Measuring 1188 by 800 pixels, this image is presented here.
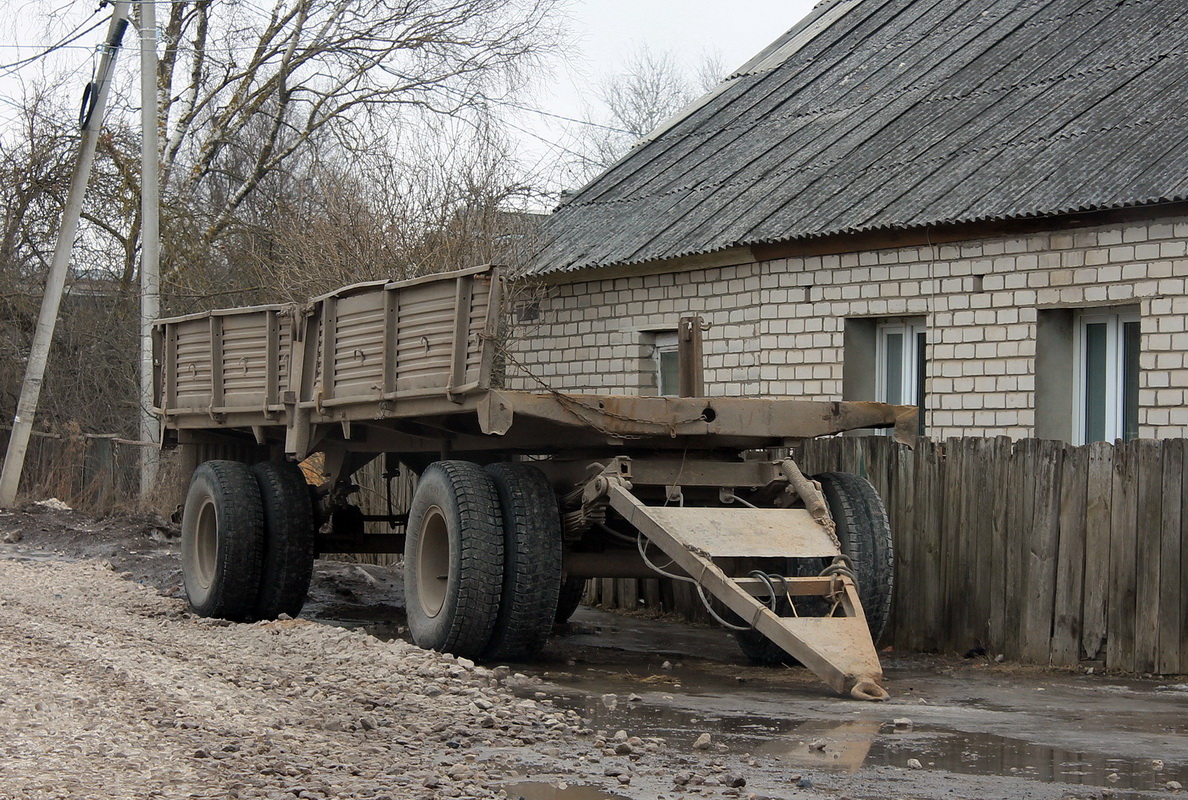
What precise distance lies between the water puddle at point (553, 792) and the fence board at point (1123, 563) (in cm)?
467

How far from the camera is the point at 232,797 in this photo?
494 centimetres

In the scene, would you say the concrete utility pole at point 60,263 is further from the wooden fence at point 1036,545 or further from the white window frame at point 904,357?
the wooden fence at point 1036,545

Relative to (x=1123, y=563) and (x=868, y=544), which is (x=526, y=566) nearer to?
(x=868, y=544)

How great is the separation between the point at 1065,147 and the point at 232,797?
8955mm

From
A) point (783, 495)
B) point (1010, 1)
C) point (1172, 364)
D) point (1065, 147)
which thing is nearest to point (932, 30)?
point (1010, 1)

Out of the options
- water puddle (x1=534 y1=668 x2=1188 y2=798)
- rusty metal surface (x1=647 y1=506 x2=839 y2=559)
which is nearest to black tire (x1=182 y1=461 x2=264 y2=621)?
water puddle (x1=534 y1=668 x2=1188 y2=798)

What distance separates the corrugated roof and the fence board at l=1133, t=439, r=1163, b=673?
7.19 ft

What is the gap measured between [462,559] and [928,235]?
564cm

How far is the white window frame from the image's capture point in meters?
12.6

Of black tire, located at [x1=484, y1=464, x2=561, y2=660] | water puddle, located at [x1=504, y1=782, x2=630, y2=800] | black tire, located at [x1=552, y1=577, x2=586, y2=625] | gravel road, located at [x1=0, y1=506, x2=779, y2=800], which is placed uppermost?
black tire, located at [x1=484, y1=464, x2=561, y2=660]

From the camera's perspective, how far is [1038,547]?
9.26m

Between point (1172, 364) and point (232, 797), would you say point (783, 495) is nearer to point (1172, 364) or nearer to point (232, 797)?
point (1172, 364)

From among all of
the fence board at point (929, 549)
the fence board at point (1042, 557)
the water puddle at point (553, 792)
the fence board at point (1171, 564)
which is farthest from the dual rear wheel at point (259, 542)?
the fence board at point (1171, 564)

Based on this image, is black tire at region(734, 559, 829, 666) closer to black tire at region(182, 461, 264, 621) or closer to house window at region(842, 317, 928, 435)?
black tire at region(182, 461, 264, 621)
